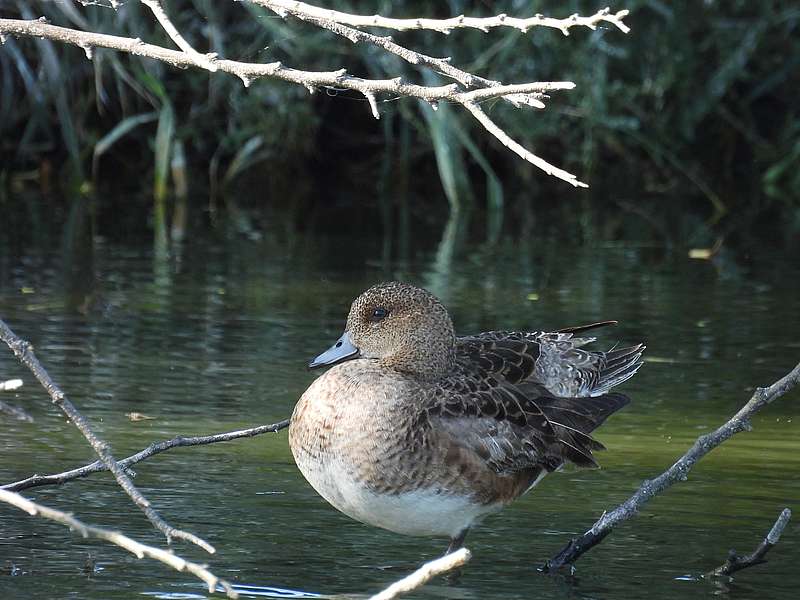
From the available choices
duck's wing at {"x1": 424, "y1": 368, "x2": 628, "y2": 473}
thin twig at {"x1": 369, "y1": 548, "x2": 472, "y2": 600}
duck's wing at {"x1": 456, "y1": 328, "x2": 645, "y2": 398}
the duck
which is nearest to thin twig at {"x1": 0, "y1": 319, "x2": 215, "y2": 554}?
thin twig at {"x1": 369, "y1": 548, "x2": 472, "y2": 600}

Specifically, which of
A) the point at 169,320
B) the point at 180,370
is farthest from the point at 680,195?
the point at 180,370

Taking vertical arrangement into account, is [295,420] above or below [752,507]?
above

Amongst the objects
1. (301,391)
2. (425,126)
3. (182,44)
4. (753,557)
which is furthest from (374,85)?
(425,126)

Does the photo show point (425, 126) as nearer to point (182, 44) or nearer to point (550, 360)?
point (550, 360)

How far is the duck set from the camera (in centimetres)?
468

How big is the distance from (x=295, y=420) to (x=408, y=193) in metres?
11.9

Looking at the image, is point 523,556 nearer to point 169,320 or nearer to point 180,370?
point 180,370

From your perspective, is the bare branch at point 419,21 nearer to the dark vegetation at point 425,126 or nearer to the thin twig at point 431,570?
the thin twig at point 431,570

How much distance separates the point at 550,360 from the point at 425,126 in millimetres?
10299

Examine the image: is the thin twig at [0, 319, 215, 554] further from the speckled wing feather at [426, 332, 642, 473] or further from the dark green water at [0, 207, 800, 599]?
the speckled wing feather at [426, 332, 642, 473]

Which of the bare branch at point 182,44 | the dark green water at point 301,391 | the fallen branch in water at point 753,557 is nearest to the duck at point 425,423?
the dark green water at point 301,391

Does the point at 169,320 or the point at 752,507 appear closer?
the point at 752,507

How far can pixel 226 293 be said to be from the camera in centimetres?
948

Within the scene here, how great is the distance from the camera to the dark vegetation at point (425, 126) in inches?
570
